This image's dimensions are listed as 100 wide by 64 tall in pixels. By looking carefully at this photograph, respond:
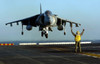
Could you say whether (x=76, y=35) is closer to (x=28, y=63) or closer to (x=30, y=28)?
(x=28, y=63)

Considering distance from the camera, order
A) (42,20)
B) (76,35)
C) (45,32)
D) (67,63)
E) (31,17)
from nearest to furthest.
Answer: (67,63) < (76,35) < (45,32) < (42,20) < (31,17)

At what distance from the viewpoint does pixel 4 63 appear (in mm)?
10422

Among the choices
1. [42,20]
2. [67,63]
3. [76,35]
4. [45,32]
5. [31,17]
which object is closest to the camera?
[67,63]

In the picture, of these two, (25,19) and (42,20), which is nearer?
(42,20)

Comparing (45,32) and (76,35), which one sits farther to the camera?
(45,32)

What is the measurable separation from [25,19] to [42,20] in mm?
8855

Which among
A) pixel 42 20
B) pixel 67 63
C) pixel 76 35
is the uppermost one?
pixel 42 20

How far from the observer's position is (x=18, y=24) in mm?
48594

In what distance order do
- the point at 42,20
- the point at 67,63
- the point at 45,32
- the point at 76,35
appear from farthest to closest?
the point at 42,20
the point at 45,32
the point at 76,35
the point at 67,63

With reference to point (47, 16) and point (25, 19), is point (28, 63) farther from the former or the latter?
point (25, 19)

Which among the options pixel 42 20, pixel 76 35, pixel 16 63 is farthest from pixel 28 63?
pixel 42 20

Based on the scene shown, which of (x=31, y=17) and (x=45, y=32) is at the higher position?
(x=31, y=17)

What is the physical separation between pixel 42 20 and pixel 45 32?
3.54 m

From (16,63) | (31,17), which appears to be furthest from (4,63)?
(31,17)
